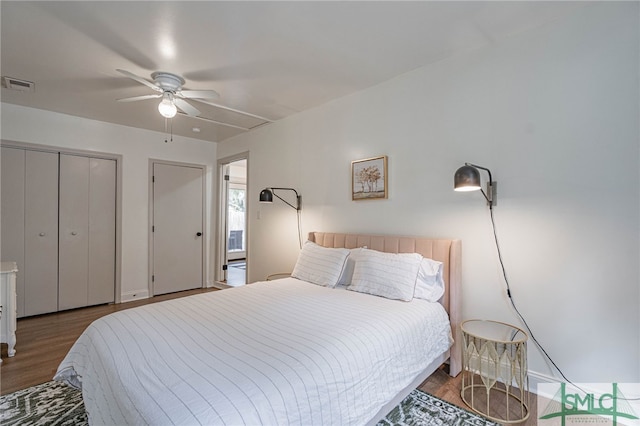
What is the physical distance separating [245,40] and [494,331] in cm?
273

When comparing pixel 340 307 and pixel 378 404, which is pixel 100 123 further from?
pixel 378 404

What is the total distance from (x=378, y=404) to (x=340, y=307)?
0.66 m

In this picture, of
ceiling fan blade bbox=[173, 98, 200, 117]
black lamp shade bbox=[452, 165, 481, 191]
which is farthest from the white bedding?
ceiling fan blade bbox=[173, 98, 200, 117]

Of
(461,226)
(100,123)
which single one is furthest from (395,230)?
(100,123)

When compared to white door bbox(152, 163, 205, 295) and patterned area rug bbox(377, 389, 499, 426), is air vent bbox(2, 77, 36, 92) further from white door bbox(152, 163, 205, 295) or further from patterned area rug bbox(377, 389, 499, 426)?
patterned area rug bbox(377, 389, 499, 426)

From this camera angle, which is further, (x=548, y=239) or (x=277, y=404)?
(x=548, y=239)

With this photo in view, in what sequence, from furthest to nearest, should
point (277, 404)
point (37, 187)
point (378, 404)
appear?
point (37, 187) → point (378, 404) → point (277, 404)

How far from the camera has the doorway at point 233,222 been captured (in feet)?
17.0

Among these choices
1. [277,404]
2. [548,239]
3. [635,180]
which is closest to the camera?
[277,404]

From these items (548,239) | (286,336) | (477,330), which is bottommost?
(477,330)

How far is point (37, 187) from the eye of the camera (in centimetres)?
379

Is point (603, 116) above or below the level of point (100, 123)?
below

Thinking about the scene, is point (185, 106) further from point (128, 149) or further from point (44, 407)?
point (44, 407)

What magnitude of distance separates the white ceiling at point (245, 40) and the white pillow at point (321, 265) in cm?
166
